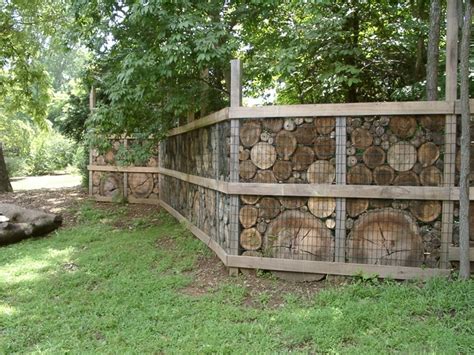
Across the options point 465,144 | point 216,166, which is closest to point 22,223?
point 216,166

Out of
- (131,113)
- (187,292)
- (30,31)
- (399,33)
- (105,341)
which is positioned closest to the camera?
(105,341)

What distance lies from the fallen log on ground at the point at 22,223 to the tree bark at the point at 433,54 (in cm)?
610

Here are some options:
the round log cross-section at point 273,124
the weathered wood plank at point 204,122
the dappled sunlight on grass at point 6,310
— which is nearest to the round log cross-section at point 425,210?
the round log cross-section at point 273,124

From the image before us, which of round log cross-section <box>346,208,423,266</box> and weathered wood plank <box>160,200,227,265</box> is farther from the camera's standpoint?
weathered wood plank <box>160,200,227,265</box>

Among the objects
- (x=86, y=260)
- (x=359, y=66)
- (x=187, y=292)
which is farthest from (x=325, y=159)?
(x=86, y=260)

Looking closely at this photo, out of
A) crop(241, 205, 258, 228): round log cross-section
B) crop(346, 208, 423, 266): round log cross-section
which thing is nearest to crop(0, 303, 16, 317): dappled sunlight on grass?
crop(241, 205, 258, 228): round log cross-section

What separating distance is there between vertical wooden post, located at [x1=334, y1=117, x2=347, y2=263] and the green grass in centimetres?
35

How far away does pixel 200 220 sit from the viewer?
5.91 meters

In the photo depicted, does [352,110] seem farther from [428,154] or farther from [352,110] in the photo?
[428,154]

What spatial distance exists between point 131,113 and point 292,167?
123 inches

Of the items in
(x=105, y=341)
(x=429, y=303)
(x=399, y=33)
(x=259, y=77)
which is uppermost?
(x=399, y=33)

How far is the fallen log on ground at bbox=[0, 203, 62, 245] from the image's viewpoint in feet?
21.5

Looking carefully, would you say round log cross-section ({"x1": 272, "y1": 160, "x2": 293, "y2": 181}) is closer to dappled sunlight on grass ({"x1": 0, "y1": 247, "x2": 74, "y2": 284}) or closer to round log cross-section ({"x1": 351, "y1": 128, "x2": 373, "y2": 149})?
round log cross-section ({"x1": 351, "y1": 128, "x2": 373, "y2": 149})

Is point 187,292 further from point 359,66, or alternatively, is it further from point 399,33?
point 399,33
